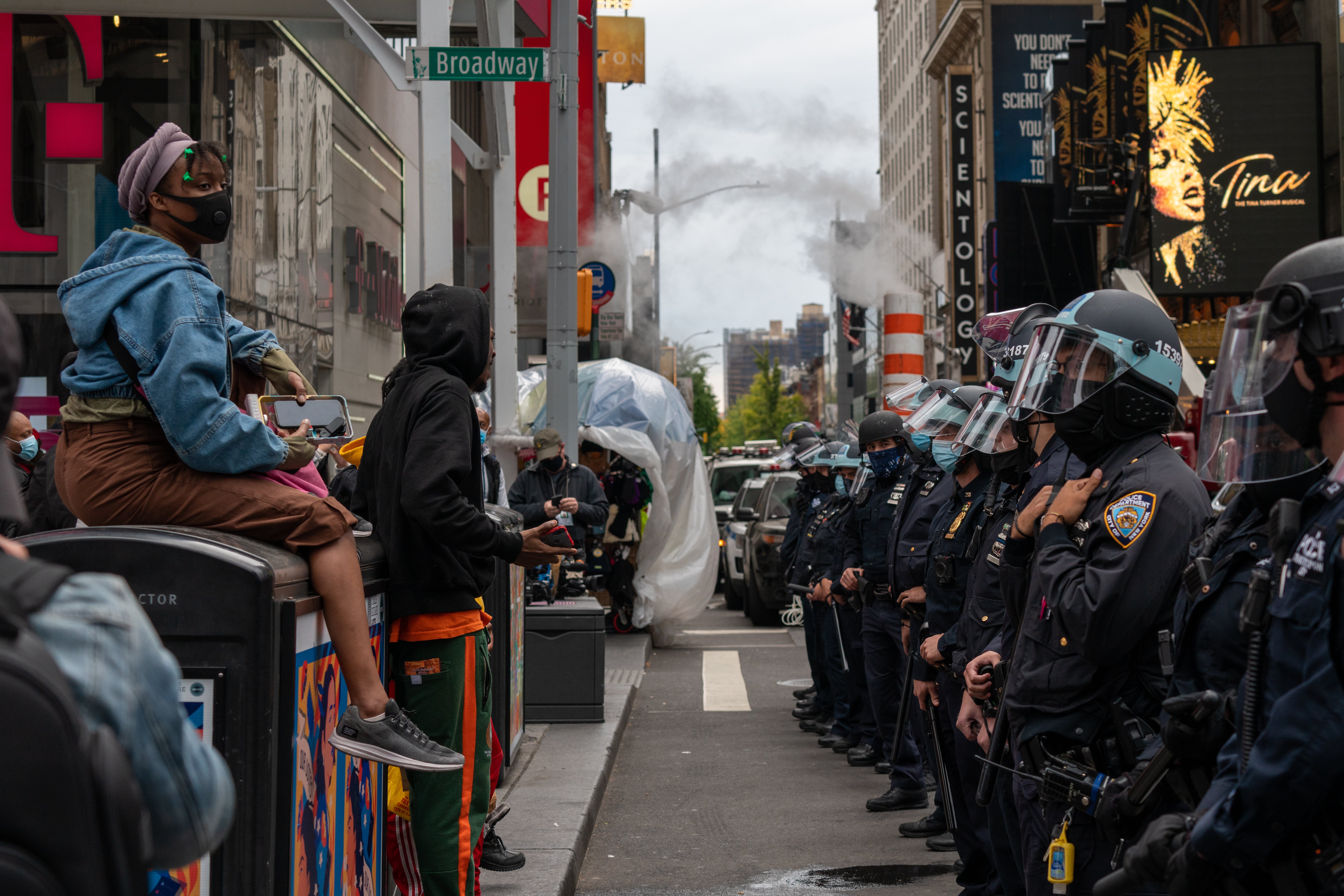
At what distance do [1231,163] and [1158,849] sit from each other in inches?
721

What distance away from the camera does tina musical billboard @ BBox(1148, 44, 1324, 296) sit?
59.5 ft

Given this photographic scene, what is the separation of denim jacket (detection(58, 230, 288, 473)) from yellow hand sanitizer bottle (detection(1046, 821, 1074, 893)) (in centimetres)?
229

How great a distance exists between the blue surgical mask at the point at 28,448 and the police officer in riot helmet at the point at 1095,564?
560 cm

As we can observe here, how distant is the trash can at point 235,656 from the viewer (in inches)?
119

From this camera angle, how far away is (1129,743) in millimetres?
3523

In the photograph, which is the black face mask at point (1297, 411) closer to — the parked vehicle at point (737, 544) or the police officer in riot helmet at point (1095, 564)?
the police officer in riot helmet at point (1095, 564)

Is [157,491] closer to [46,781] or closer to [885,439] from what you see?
[46,781]

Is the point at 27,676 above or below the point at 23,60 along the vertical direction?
below

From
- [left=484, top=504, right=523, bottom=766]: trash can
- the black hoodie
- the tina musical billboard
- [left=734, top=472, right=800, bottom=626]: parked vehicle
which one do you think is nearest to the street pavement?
[left=484, top=504, right=523, bottom=766]: trash can

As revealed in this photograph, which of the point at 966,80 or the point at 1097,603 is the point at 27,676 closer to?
the point at 1097,603

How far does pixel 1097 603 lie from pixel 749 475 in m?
19.3

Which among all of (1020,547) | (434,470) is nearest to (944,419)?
(1020,547)

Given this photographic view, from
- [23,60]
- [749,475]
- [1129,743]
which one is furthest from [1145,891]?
[749,475]

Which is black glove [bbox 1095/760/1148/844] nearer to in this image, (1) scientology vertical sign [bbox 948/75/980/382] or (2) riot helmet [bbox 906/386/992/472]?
(2) riot helmet [bbox 906/386/992/472]
